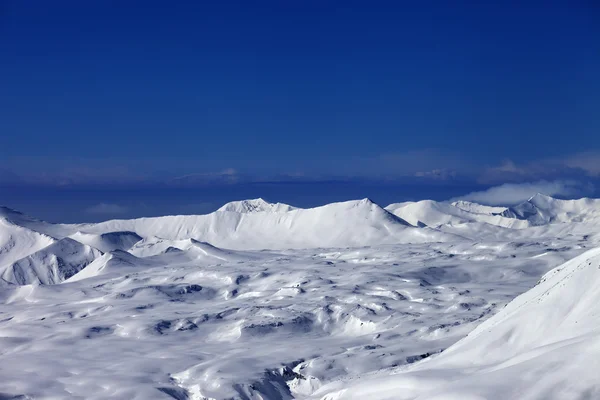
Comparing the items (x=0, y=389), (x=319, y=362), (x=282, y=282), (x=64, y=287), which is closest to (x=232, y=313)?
(x=282, y=282)

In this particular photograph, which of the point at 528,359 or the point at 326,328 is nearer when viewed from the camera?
the point at 528,359

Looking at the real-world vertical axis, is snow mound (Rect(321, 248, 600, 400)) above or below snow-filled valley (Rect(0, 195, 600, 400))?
above

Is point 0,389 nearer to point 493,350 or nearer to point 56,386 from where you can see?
point 56,386

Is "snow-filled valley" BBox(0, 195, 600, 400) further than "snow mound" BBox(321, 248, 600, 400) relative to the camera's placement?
Yes

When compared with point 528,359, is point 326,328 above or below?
below
